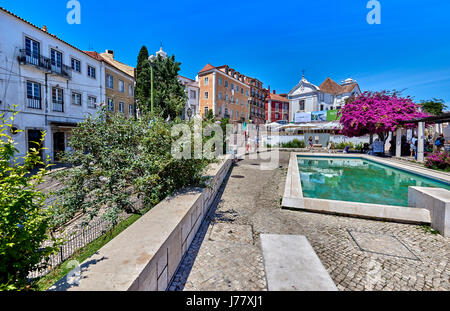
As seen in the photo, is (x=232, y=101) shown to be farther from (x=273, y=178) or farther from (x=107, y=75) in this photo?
(x=273, y=178)

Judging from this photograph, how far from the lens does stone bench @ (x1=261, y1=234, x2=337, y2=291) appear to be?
9.43 ft

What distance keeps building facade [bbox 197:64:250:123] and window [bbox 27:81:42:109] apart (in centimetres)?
2422

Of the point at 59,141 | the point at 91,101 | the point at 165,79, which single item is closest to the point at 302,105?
the point at 165,79

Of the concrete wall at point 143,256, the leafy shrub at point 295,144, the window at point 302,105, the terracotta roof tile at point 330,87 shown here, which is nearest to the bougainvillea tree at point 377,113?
the leafy shrub at point 295,144

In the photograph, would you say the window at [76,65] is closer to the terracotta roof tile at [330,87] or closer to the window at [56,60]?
the window at [56,60]

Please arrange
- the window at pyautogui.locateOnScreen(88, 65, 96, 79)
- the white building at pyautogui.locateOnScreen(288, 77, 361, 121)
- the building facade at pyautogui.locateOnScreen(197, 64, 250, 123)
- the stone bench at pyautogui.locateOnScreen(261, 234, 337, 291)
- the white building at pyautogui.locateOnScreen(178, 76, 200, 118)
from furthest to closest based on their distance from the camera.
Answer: the white building at pyautogui.locateOnScreen(288, 77, 361, 121) < the building facade at pyautogui.locateOnScreen(197, 64, 250, 123) < the white building at pyautogui.locateOnScreen(178, 76, 200, 118) < the window at pyautogui.locateOnScreen(88, 65, 96, 79) < the stone bench at pyautogui.locateOnScreen(261, 234, 337, 291)

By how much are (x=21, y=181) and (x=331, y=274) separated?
414 centimetres

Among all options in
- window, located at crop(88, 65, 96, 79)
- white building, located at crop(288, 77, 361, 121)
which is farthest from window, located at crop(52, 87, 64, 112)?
white building, located at crop(288, 77, 361, 121)

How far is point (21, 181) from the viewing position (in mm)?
1923

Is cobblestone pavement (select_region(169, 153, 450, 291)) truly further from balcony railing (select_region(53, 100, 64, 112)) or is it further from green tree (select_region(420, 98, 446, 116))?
green tree (select_region(420, 98, 446, 116))

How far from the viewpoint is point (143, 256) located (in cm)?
236

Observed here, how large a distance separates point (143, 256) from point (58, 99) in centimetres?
2284

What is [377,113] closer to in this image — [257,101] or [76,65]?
[76,65]
